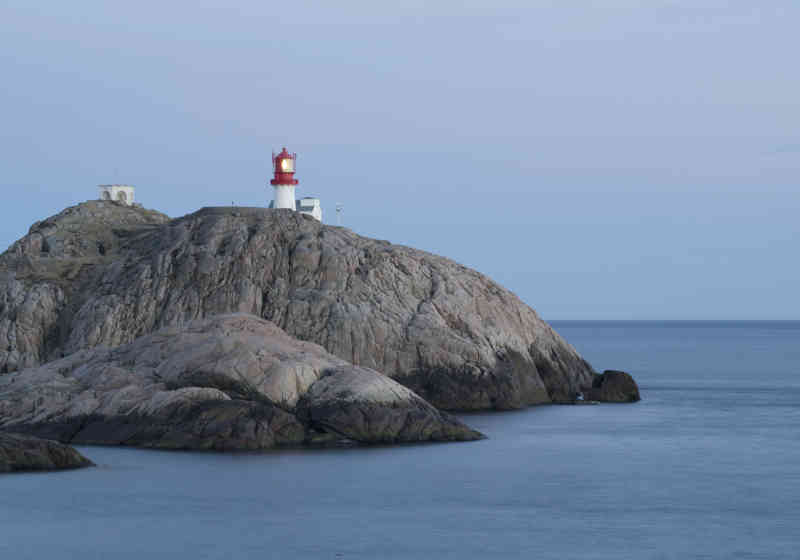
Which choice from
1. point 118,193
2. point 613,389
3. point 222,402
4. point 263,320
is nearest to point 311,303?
point 263,320

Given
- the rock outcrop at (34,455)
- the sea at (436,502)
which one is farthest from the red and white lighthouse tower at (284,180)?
the rock outcrop at (34,455)

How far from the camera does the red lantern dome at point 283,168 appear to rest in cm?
8531

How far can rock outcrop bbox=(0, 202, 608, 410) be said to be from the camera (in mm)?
65625

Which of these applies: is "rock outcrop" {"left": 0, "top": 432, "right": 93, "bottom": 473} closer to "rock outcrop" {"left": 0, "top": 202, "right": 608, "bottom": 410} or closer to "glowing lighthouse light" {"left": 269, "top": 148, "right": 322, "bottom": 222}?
"rock outcrop" {"left": 0, "top": 202, "right": 608, "bottom": 410}

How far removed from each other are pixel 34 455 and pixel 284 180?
46.0 metres

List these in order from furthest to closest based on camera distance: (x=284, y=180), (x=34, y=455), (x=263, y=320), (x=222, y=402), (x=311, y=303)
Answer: (x=284, y=180)
(x=311, y=303)
(x=263, y=320)
(x=222, y=402)
(x=34, y=455)

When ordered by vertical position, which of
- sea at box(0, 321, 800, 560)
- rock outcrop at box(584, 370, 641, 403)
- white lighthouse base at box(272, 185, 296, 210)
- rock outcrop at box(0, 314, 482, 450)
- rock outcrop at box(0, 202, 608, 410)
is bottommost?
sea at box(0, 321, 800, 560)

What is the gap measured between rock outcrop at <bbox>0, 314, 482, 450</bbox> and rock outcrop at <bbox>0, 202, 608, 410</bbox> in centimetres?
1417

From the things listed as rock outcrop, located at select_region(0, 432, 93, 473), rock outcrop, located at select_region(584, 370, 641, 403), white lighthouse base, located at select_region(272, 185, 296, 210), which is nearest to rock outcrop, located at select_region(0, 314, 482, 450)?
rock outcrop, located at select_region(0, 432, 93, 473)

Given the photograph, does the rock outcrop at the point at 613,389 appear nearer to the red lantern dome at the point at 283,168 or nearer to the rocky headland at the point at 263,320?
the rocky headland at the point at 263,320

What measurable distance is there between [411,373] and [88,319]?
1692 centimetres

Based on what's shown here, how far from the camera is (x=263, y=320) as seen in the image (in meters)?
54.4

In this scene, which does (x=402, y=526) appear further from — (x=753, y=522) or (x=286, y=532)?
(x=753, y=522)

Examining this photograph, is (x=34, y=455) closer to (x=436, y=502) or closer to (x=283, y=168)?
(x=436, y=502)
